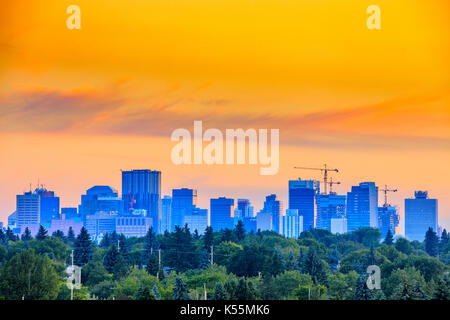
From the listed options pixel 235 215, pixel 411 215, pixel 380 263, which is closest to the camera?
pixel 380 263

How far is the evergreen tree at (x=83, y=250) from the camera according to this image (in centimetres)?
4684

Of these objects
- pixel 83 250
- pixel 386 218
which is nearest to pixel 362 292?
pixel 83 250

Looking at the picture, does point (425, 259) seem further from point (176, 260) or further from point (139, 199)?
point (139, 199)

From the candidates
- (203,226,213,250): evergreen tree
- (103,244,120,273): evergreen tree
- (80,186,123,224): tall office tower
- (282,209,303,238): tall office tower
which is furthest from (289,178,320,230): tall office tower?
(103,244,120,273): evergreen tree

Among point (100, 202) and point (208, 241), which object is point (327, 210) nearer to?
point (100, 202)

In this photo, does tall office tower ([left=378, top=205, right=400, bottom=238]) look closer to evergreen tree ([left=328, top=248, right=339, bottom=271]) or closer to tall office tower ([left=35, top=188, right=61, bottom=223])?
tall office tower ([left=35, top=188, right=61, bottom=223])

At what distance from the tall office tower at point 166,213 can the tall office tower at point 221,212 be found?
10652 mm

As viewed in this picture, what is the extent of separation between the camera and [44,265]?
103 feet

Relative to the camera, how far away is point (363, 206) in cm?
14312

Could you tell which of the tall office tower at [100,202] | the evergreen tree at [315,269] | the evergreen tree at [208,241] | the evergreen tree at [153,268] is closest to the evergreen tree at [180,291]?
the evergreen tree at [315,269]
